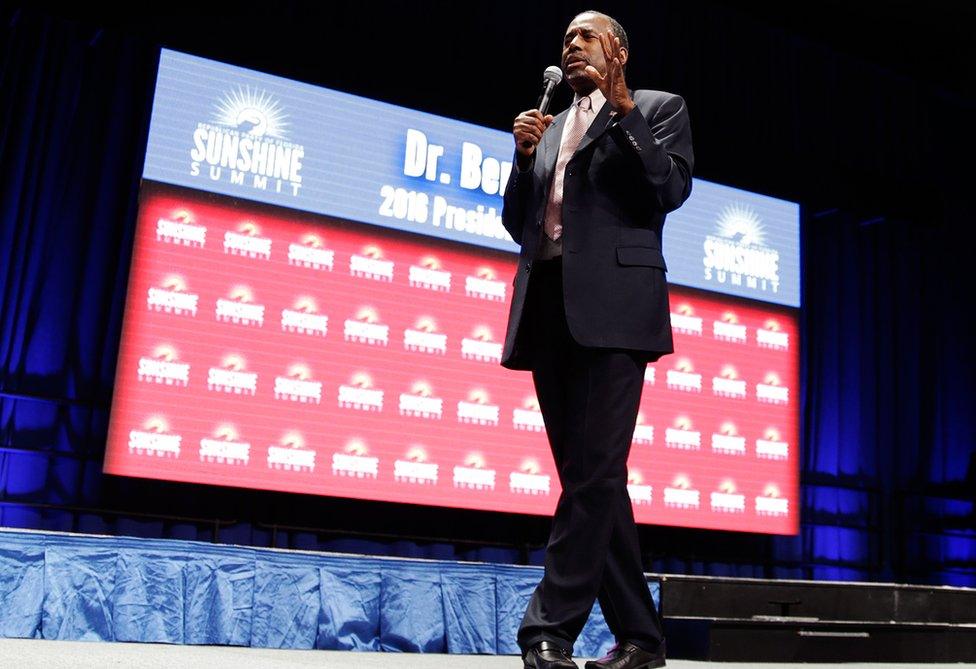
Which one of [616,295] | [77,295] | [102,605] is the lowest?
[102,605]

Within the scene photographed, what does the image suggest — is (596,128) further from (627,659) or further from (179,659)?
(179,659)

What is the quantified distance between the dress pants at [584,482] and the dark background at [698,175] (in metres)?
3.12

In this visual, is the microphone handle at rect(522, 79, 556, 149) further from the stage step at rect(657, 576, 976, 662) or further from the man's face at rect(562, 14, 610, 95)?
the stage step at rect(657, 576, 976, 662)

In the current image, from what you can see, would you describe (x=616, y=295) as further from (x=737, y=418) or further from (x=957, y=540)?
(x=957, y=540)

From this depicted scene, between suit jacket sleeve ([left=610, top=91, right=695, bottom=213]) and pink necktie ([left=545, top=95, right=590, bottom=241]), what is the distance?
107mm

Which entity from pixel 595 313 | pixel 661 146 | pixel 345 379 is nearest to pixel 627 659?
pixel 595 313

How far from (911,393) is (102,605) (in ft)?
18.5

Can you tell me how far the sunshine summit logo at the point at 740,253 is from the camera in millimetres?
5270

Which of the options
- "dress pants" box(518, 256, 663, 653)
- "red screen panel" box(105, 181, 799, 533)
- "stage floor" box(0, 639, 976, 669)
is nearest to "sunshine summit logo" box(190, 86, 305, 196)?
"red screen panel" box(105, 181, 799, 533)

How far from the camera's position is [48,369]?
4.48 m

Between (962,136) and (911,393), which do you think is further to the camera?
(962,136)

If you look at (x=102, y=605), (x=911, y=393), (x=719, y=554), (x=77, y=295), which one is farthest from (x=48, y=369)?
(x=911, y=393)

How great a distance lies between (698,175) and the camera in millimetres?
5496

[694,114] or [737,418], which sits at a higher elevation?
[694,114]
